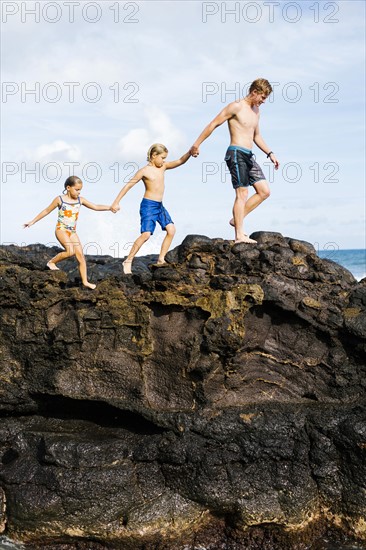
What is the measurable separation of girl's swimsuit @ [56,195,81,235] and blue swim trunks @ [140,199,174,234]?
0.83 m

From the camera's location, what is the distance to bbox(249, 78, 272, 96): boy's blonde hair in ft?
24.8

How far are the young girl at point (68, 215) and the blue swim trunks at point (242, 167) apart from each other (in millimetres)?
1533

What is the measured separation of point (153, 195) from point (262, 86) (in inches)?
69.9

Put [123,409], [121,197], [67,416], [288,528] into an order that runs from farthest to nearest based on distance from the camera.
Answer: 1. [121,197]
2. [67,416]
3. [123,409]
4. [288,528]

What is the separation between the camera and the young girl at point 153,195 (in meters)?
7.77

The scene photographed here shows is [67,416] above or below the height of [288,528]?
above

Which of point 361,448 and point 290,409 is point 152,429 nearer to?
point 290,409

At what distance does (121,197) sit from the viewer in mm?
7863

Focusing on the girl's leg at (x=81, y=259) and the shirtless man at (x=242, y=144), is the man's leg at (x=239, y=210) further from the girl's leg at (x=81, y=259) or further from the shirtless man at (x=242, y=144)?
the girl's leg at (x=81, y=259)

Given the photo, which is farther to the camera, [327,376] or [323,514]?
[327,376]

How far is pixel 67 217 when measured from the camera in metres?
7.90

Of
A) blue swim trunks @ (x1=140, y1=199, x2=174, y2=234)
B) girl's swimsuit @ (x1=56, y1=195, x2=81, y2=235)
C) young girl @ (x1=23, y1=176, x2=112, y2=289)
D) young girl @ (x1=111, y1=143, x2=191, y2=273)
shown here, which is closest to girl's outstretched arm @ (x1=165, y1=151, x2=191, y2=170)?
young girl @ (x1=111, y1=143, x2=191, y2=273)

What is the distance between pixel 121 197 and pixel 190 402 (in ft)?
8.67

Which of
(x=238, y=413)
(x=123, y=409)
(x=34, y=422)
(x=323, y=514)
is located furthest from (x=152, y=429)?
(x=323, y=514)
